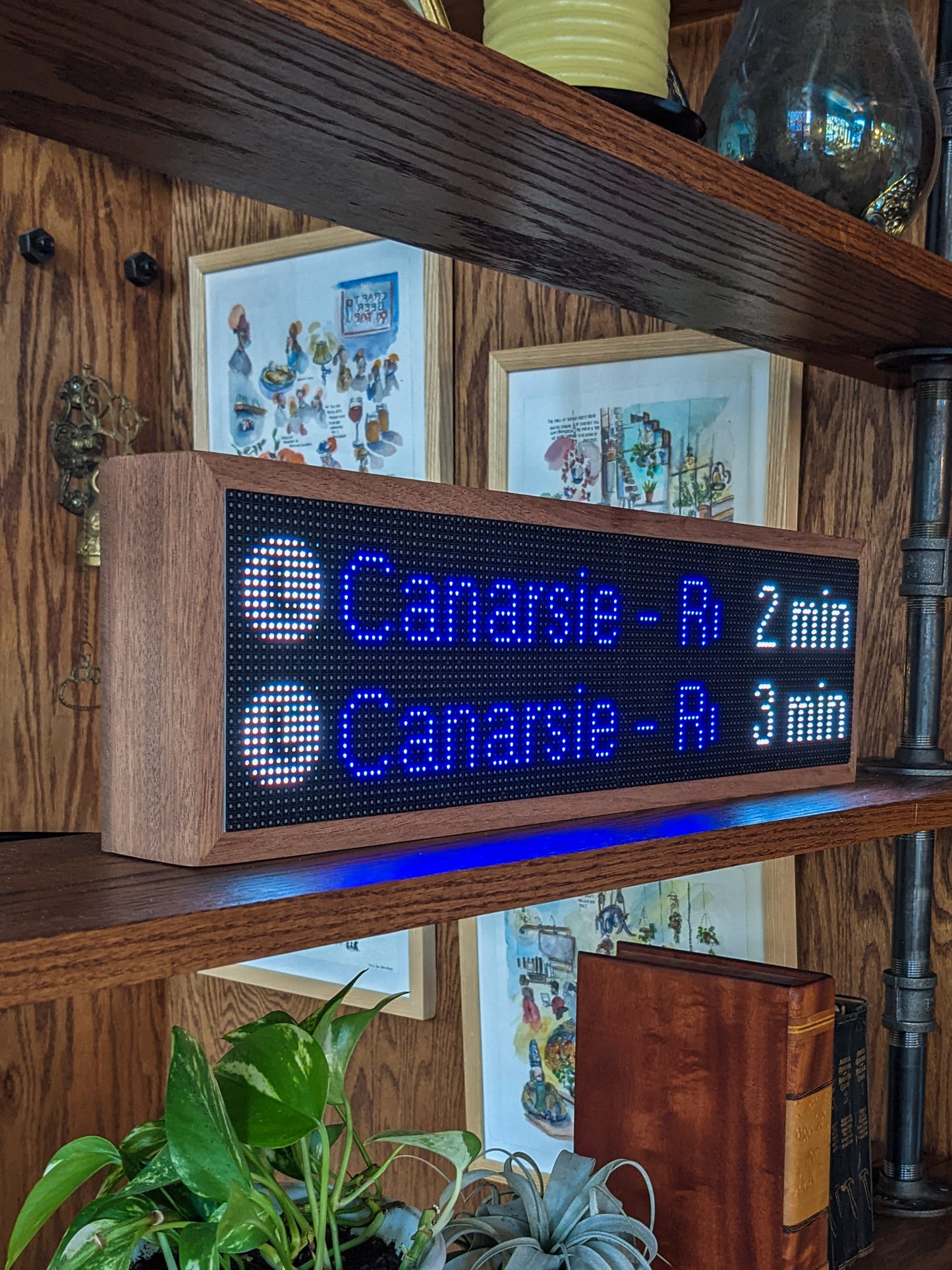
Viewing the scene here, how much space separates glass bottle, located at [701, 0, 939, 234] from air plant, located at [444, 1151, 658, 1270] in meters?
0.69

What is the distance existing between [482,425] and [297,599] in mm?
919

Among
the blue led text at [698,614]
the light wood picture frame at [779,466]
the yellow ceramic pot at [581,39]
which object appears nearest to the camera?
the yellow ceramic pot at [581,39]

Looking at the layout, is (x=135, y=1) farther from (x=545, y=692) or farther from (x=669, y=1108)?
(x=669, y=1108)

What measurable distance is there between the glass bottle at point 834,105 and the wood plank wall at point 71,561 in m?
0.57

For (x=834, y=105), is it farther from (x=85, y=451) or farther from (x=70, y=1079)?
(x=70, y=1079)

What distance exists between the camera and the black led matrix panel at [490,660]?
613 mm

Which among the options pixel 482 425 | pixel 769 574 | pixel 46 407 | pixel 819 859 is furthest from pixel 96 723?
pixel 769 574

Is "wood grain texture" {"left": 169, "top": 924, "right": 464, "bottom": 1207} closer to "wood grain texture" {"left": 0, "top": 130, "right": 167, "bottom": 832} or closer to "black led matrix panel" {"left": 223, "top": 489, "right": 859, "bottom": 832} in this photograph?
"wood grain texture" {"left": 0, "top": 130, "right": 167, "bottom": 832}

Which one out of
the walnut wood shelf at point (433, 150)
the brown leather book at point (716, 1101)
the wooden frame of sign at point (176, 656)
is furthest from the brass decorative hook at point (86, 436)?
the wooden frame of sign at point (176, 656)

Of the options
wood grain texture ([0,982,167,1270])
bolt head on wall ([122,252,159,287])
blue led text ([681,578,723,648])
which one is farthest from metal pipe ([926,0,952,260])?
wood grain texture ([0,982,167,1270])

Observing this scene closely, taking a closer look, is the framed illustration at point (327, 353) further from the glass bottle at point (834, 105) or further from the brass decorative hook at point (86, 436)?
the glass bottle at point (834, 105)

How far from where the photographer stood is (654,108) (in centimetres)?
76

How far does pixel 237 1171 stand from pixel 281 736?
0.64ft

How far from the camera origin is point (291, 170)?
2.25 feet
